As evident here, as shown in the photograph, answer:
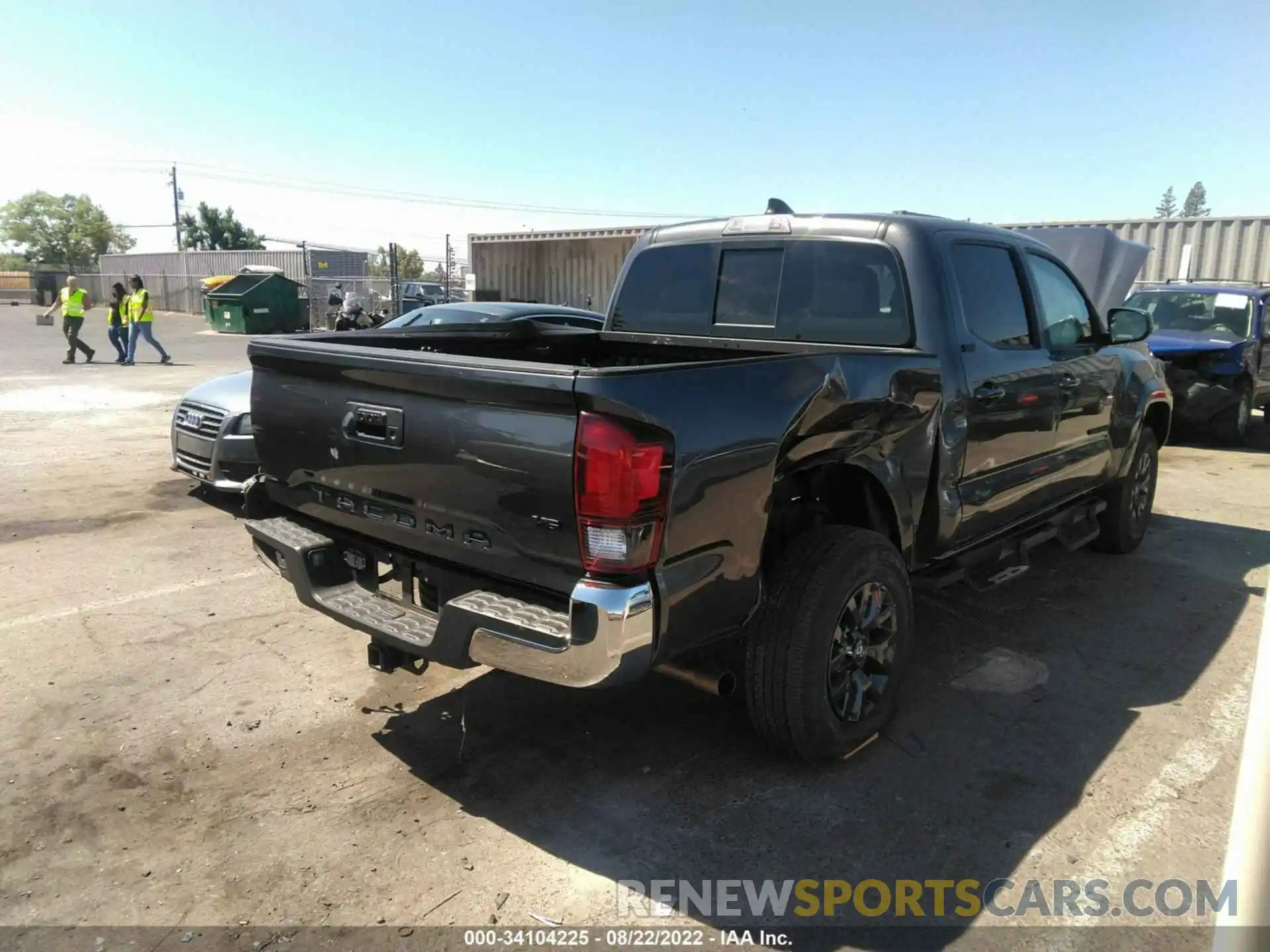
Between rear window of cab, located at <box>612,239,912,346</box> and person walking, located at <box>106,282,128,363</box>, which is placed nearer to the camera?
rear window of cab, located at <box>612,239,912,346</box>

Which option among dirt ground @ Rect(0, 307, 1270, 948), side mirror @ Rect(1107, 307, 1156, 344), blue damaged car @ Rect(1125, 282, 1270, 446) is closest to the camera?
dirt ground @ Rect(0, 307, 1270, 948)

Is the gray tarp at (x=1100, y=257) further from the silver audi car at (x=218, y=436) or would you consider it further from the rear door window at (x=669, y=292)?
the silver audi car at (x=218, y=436)

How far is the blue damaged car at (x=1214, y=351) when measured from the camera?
34.2 ft

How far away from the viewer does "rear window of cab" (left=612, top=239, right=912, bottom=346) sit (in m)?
3.99

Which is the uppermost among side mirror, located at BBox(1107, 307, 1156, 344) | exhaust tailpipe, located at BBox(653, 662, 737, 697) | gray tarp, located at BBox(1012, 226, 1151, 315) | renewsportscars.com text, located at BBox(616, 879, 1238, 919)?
gray tarp, located at BBox(1012, 226, 1151, 315)

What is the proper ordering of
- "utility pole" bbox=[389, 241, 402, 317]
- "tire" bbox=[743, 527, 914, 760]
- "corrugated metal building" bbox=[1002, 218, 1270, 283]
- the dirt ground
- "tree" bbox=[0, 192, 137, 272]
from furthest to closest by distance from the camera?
1. "tree" bbox=[0, 192, 137, 272]
2. "utility pole" bbox=[389, 241, 402, 317]
3. "corrugated metal building" bbox=[1002, 218, 1270, 283]
4. "tire" bbox=[743, 527, 914, 760]
5. the dirt ground

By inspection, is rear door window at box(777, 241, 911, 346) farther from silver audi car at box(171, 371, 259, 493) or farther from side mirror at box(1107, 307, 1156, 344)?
silver audi car at box(171, 371, 259, 493)

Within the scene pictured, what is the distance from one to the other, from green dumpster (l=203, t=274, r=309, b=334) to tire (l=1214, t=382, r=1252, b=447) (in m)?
23.9

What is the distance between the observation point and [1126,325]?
521 cm

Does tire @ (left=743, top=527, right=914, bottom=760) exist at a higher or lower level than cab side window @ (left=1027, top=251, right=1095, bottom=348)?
lower

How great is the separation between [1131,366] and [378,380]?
4.75 metres

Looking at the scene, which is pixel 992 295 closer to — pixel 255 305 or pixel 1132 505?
pixel 1132 505

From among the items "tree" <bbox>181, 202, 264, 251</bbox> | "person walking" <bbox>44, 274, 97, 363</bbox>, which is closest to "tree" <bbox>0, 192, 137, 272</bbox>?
"tree" <bbox>181, 202, 264, 251</bbox>

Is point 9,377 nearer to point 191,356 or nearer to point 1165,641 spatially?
point 191,356
